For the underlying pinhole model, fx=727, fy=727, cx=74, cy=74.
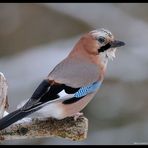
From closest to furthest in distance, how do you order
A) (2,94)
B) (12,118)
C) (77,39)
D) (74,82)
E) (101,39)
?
(12,118)
(2,94)
(74,82)
(101,39)
(77,39)

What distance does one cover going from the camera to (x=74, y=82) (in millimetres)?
3156

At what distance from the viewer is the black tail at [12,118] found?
2741 millimetres

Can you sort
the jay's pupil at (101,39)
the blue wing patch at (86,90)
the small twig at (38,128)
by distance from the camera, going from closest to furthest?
the small twig at (38,128) < the blue wing patch at (86,90) < the jay's pupil at (101,39)

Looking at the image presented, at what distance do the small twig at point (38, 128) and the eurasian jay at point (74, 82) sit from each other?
56 mm

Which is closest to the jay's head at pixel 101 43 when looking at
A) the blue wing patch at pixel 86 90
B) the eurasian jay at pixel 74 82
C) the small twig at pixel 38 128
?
the eurasian jay at pixel 74 82

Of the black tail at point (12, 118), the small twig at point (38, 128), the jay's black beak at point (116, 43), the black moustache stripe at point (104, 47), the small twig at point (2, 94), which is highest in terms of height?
the jay's black beak at point (116, 43)

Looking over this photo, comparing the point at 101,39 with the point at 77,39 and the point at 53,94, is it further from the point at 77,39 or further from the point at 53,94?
the point at 77,39

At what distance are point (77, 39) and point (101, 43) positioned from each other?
3729 millimetres

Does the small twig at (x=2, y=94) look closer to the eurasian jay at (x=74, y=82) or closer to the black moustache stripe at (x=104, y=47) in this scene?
the eurasian jay at (x=74, y=82)

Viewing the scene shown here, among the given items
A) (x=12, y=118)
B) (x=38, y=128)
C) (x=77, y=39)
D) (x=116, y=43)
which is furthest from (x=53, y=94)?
(x=77, y=39)

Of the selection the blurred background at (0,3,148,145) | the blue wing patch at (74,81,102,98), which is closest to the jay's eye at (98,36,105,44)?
the blue wing patch at (74,81,102,98)

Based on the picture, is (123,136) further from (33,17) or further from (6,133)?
(6,133)

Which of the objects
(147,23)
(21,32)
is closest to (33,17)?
(21,32)

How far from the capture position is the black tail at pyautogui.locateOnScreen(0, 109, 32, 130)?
2741mm
